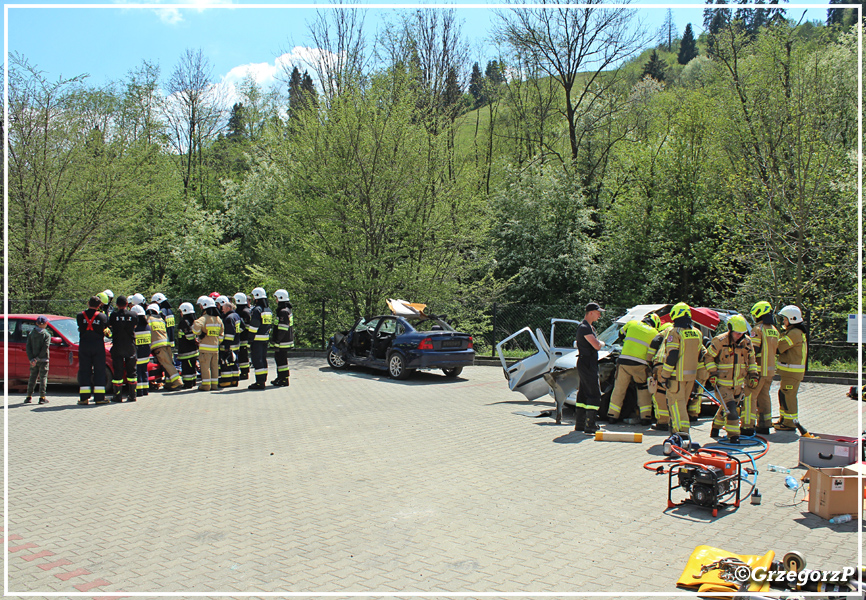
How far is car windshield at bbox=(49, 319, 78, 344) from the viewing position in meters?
12.9

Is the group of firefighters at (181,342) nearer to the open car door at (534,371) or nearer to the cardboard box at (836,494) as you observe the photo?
the open car door at (534,371)

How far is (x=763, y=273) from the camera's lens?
20062 millimetres

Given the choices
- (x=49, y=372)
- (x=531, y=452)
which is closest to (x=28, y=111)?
(x=49, y=372)

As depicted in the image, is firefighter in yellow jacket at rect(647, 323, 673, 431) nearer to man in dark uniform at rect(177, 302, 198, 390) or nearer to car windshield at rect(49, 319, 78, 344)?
man in dark uniform at rect(177, 302, 198, 390)

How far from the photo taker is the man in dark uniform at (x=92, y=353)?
37.6 ft

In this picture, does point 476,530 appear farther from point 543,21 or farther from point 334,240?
point 543,21

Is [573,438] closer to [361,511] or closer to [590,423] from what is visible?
[590,423]

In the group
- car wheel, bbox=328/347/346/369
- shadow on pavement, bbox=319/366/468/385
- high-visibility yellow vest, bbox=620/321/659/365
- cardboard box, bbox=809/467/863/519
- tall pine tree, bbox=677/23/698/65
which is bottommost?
shadow on pavement, bbox=319/366/468/385

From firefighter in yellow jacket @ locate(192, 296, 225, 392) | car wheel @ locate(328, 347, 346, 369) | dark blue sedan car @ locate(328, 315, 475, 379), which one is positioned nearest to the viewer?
firefighter in yellow jacket @ locate(192, 296, 225, 392)

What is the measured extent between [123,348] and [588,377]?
8.68m

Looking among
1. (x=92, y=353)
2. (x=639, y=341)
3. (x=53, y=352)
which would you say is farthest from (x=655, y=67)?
(x=92, y=353)

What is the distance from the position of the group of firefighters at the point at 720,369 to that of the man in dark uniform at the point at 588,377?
2.60 feet

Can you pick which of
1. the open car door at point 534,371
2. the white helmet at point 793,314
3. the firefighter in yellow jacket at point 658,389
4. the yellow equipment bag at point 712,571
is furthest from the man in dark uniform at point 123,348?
the white helmet at point 793,314

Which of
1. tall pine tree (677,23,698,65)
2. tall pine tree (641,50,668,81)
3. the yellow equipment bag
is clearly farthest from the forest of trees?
tall pine tree (677,23,698,65)
